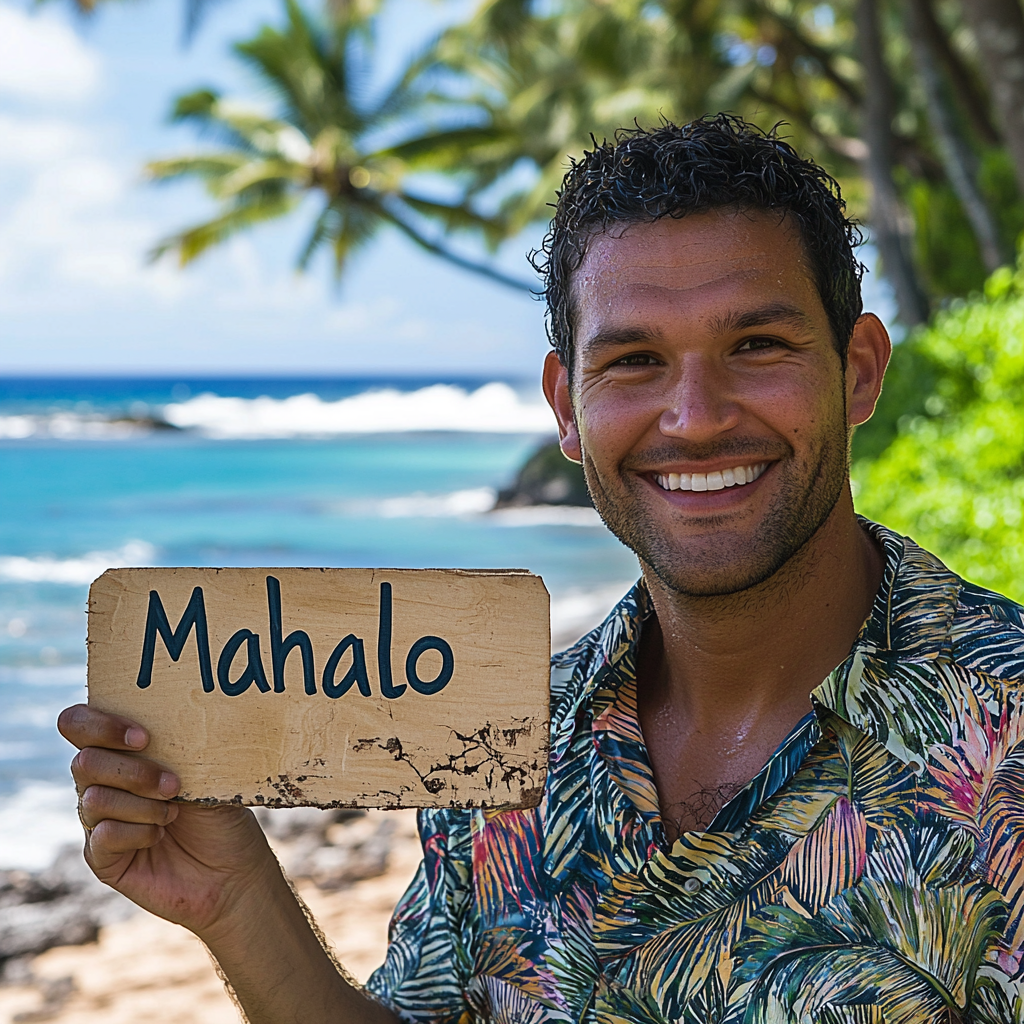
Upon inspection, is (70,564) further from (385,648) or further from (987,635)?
(987,635)

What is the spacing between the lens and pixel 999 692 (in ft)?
4.15

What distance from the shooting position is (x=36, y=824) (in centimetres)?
706

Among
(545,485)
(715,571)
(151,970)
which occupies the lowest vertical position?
(151,970)

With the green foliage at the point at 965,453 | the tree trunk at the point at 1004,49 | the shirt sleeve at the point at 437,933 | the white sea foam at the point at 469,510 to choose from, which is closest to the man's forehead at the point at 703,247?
the shirt sleeve at the point at 437,933

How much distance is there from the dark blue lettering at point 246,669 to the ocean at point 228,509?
5870mm

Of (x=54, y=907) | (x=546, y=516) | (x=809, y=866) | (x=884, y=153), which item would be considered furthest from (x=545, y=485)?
(x=809, y=866)

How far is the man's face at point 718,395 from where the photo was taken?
141 cm

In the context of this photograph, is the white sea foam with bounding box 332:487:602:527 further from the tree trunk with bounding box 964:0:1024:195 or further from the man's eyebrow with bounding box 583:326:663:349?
the man's eyebrow with bounding box 583:326:663:349

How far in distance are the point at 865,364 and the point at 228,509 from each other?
26.0m

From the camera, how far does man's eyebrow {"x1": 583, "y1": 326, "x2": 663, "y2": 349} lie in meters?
1.43

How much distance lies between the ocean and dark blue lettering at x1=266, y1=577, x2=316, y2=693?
5.90m

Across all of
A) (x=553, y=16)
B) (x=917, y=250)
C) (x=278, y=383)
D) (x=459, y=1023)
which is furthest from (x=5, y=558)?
(x=278, y=383)

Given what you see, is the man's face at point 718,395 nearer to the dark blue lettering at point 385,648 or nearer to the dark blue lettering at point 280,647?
the dark blue lettering at point 385,648

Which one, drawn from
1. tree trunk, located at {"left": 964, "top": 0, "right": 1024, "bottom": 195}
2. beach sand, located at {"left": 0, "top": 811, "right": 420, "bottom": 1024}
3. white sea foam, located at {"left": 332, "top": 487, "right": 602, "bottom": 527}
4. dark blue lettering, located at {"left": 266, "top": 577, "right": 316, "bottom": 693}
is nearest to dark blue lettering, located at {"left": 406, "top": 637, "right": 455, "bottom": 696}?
dark blue lettering, located at {"left": 266, "top": 577, "right": 316, "bottom": 693}
